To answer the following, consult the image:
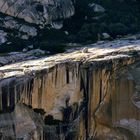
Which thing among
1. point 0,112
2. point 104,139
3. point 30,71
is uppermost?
point 30,71

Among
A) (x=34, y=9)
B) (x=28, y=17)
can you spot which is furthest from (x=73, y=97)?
(x=34, y=9)

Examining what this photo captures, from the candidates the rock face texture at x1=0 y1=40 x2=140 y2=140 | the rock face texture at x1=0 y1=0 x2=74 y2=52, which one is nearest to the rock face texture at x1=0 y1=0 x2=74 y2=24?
Result: the rock face texture at x1=0 y1=0 x2=74 y2=52

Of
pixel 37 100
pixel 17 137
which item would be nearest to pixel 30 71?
pixel 37 100

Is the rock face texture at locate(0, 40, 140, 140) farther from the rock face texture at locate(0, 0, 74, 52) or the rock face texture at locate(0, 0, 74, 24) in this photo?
the rock face texture at locate(0, 0, 74, 24)

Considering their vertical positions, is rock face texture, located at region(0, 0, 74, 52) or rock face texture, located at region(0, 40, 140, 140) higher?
rock face texture, located at region(0, 0, 74, 52)

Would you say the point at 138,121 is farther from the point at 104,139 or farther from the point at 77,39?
the point at 77,39

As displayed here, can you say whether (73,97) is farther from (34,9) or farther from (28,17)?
(34,9)

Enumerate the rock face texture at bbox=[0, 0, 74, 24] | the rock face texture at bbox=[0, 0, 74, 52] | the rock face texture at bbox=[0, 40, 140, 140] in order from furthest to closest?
the rock face texture at bbox=[0, 0, 74, 24] < the rock face texture at bbox=[0, 0, 74, 52] < the rock face texture at bbox=[0, 40, 140, 140]

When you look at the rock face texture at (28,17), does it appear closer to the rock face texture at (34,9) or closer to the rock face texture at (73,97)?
the rock face texture at (34,9)
